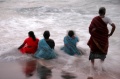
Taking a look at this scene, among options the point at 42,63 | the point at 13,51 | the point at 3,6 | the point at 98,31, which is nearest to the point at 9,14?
the point at 3,6

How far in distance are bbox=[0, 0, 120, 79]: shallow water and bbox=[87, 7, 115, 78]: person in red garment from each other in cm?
55

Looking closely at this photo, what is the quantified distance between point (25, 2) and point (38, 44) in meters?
12.8

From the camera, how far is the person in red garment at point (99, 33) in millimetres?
5922

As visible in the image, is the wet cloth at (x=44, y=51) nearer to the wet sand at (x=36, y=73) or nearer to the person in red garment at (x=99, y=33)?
the wet sand at (x=36, y=73)

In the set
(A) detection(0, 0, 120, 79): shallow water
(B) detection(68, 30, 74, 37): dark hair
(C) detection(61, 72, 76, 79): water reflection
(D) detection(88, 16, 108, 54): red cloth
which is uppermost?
Answer: (D) detection(88, 16, 108, 54): red cloth

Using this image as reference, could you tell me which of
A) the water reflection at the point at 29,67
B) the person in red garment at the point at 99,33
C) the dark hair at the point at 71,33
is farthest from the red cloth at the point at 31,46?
the person in red garment at the point at 99,33

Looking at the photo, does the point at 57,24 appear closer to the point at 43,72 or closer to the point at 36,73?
the point at 43,72

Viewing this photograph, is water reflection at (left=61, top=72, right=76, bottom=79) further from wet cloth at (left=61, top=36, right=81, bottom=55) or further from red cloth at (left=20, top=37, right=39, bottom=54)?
red cloth at (left=20, top=37, right=39, bottom=54)

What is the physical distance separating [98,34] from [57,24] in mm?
6691

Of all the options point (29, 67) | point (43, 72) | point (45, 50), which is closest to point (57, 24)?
point (45, 50)

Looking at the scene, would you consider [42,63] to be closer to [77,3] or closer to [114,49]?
[114,49]

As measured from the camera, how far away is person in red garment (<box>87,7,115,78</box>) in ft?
19.4

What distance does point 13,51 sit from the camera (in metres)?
7.85

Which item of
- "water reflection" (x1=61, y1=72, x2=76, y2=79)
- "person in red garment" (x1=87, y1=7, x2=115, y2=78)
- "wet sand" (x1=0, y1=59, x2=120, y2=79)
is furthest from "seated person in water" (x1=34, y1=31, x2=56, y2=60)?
"person in red garment" (x1=87, y1=7, x2=115, y2=78)
